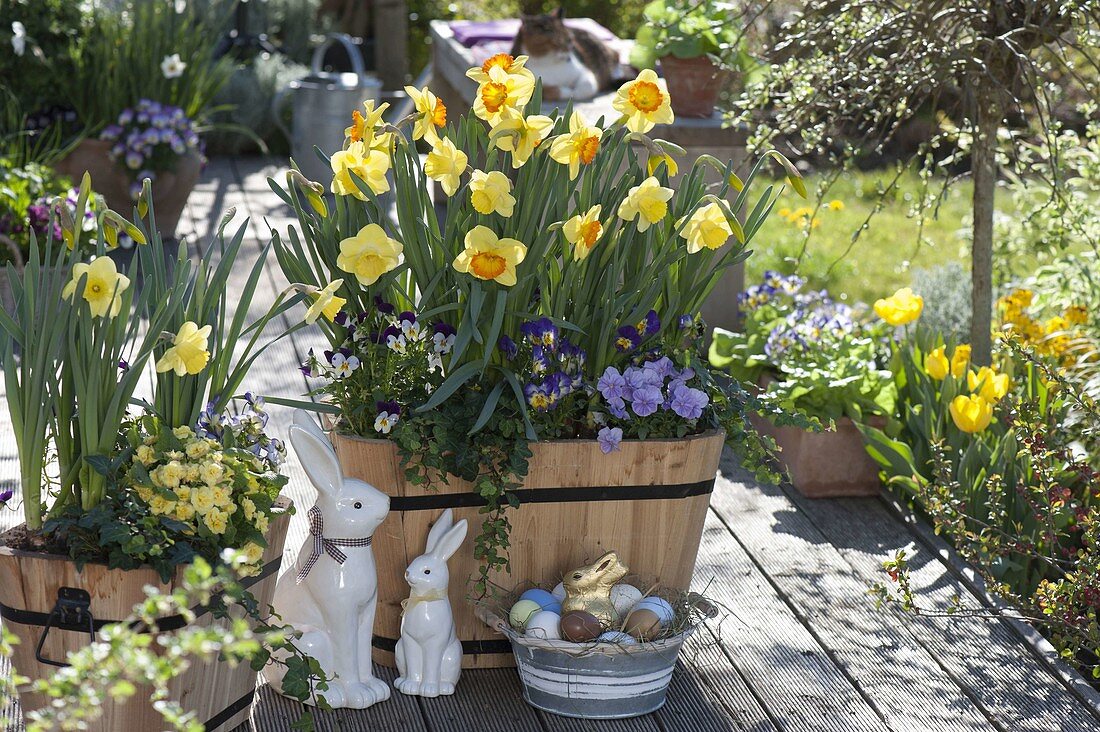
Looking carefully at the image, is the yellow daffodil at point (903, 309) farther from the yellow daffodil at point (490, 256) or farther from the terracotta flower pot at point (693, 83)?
the yellow daffodil at point (490, 256)

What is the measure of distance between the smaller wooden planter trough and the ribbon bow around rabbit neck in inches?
8.8

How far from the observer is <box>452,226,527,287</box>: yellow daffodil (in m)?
1.75

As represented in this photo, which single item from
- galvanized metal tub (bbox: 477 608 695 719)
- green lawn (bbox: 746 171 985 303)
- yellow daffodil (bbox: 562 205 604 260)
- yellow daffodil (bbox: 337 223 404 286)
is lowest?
green lawn (bbox: 746 171 985 303)

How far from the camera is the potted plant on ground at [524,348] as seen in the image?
1.84 meters

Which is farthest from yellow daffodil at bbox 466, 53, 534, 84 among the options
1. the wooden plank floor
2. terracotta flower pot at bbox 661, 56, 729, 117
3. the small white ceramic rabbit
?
terracotta flower pot at bbox 661, 56, 729, 117

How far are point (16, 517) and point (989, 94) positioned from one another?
2321 mm

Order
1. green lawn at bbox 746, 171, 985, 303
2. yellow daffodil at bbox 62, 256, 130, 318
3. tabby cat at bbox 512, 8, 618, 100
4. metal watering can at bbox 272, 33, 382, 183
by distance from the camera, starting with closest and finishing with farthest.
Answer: yellow daffodil at bbox 62, 256, 130, 318, tabby cat at bbox 512, 8, 618, 100, green lawn at bbox 746, 171, 985, 303, metal watering can at bbox 272, 33, 382, 183

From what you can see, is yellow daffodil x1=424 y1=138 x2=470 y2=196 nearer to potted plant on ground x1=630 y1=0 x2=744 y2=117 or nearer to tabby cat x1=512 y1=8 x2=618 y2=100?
potted plant on ground x1=630 y1=0 x2=744 y2=117

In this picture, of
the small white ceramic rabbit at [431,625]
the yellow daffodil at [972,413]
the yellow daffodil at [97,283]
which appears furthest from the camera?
the yellow daffodil at [972,413]

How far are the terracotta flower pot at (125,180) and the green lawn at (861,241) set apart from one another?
2.03 meters

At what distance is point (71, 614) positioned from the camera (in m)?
1.60

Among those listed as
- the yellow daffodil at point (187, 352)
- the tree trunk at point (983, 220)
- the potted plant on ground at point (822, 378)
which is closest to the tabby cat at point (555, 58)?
the potted plant on ground at point (822, 378)

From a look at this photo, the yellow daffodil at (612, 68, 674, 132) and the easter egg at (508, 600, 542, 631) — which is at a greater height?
the yellow daffodil at (612, 68, 674, 132)

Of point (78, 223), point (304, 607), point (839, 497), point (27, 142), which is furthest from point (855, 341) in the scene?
point (27, 142)
